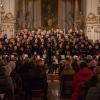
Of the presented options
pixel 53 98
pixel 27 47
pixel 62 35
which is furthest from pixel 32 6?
pixel 53 98

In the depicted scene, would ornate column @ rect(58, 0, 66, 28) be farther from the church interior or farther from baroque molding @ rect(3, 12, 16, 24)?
baroque molding @ rect(3, 12, 16, 24)

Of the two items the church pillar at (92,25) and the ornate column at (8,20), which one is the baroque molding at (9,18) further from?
the church pillar at (92,25)

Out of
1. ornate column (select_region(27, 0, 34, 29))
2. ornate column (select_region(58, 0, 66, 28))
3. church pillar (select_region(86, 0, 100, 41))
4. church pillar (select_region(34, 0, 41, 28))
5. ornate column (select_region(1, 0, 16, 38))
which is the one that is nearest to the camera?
church pillar (select_region(86, 0, 100, 41))

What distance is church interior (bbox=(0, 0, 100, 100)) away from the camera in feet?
24.8

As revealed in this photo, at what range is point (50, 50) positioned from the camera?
20.2 meters

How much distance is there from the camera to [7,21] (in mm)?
26094

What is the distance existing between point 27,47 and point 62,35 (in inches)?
107

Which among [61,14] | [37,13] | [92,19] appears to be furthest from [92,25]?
[37,13]

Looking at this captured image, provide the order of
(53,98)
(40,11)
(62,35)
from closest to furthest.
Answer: (53,98), (62,35), (40,11)

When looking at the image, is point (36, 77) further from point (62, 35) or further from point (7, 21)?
point (7, 21)

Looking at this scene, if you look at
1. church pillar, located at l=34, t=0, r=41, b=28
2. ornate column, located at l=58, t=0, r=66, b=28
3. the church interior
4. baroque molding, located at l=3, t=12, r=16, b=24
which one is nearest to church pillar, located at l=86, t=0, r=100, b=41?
the church interior

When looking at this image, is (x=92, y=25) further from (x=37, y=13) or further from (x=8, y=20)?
(x=8, y=20)

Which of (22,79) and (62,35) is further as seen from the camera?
(62,35)

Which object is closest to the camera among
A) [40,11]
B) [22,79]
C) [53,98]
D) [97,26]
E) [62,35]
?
[22,79]
